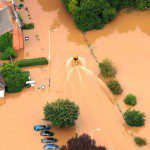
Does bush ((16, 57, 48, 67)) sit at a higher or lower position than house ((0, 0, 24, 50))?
lower

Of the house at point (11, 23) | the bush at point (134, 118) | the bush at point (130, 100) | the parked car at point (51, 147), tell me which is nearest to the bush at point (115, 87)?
the bush at point (130, 100)

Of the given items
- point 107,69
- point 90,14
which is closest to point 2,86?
point 107,69

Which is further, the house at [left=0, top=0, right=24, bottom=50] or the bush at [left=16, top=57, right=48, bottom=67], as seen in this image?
the house at [left=0, top=0, right=24, bottom=50]

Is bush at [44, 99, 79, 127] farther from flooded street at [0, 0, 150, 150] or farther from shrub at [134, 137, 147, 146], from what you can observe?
shrub at [134, 137, 147, 146]

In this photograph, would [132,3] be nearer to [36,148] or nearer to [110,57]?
[110,57]

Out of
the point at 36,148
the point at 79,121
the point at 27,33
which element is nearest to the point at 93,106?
the point at 79,121

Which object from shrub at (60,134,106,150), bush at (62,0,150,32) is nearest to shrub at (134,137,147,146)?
shrub at (60,134,106,150)
